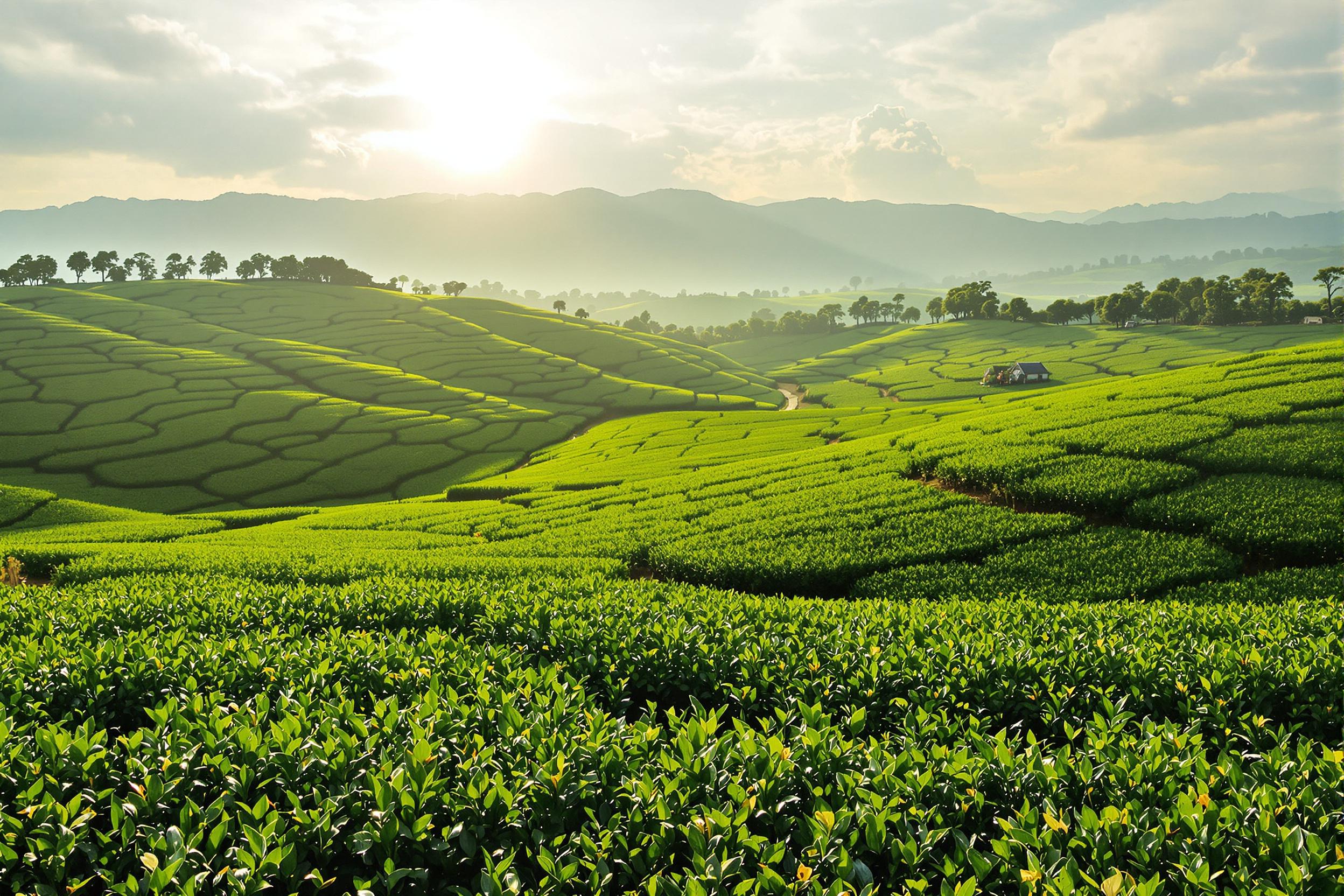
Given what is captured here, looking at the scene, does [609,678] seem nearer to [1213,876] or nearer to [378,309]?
[1213,876]

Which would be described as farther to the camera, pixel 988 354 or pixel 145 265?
pixel 145 265

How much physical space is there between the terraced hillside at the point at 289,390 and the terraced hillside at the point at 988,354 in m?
14.8

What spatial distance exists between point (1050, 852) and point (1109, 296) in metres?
144

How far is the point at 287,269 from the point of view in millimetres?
142125

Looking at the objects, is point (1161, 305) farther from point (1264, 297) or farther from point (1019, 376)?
point (1019, 376)

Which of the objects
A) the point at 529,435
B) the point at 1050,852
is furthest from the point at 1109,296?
the point at 1050,852

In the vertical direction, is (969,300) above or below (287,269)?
below

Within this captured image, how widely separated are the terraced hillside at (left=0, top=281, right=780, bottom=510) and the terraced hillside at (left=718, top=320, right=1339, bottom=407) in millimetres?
14790

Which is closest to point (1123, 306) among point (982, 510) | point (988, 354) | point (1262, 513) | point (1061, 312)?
point (1061, 312)

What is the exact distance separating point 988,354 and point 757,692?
108 meters

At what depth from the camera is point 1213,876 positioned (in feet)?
12.6

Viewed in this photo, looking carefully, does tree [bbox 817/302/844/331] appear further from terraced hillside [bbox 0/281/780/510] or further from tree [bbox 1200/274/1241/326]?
tree [bbox 1200/274/1241/326]

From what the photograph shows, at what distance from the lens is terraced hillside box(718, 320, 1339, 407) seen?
3179 inches

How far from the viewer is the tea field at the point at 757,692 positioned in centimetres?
429
